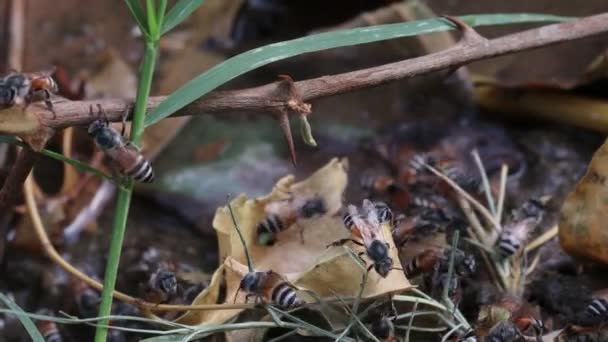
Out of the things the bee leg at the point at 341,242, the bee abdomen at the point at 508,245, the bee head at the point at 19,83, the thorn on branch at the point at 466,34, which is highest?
the bee head at the point at 19,83

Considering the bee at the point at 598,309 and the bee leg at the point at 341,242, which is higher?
the bee leg at the point at 341,242

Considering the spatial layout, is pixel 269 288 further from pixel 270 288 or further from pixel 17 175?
pixel 17 175

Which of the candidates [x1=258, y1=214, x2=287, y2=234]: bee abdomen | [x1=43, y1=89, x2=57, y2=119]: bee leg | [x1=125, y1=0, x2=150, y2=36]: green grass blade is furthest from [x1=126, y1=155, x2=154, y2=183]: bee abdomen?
[x1=258, y1=214, x2=287, y2=234]: bee abdomen

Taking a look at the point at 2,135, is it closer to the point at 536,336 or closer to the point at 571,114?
the point at 536,336

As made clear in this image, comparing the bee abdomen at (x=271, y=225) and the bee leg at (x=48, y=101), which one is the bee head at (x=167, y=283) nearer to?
the bee abdomen at (x=271, y=225)

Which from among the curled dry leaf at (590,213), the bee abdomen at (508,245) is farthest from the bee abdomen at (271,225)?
the curled dry leaf at (590,213)
